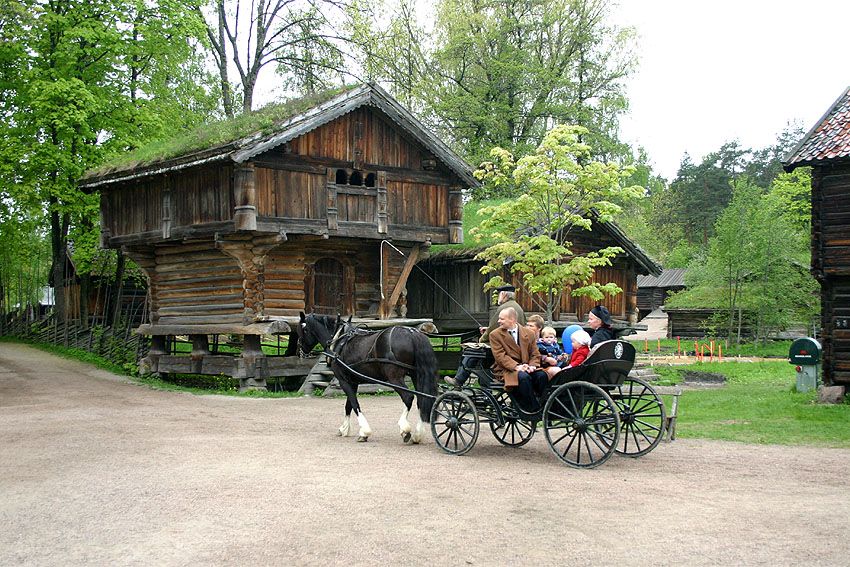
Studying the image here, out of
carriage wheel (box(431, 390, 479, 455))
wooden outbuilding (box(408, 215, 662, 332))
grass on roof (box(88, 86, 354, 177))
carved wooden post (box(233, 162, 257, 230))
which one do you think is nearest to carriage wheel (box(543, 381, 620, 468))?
carriage wheel (box(431, 390, 479, 455))

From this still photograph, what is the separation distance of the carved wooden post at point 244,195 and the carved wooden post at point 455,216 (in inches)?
245

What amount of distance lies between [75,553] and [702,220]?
6857cm

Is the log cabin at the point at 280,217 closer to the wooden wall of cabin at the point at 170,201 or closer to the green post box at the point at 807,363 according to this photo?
the wooden wall of cabin at the point at 170,201

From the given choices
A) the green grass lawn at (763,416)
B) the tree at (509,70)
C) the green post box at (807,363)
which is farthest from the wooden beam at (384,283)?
the tree at (509,70)

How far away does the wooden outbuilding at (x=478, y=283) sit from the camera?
26922 millimetres

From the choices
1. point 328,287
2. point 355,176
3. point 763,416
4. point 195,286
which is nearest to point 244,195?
point 355,176

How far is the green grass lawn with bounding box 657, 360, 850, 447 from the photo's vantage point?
12.8 meters

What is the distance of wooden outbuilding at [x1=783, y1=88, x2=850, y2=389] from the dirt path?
691cm

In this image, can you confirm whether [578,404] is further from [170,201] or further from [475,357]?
[170,201]

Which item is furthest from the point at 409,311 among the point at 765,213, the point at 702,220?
the point at 702,220

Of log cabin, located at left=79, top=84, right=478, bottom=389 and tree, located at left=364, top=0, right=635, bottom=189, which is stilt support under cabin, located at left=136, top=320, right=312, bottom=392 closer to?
log cabin, located at left=79, top=84, right=478, bottom=389

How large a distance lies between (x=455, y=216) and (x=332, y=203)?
4.13 meters

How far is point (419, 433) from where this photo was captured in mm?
11938

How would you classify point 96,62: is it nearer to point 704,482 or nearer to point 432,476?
point 432,476
